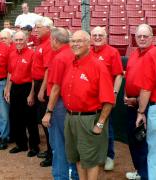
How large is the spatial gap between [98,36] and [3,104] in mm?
2153

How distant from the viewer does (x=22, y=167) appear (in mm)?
5387

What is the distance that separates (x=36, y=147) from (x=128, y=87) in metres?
2.22

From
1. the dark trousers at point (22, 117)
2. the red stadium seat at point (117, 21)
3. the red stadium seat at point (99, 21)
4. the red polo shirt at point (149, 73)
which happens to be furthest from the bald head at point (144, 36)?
the red stadium seat at point (99, 21)

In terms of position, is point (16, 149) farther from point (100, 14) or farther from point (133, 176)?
point (100, 14)

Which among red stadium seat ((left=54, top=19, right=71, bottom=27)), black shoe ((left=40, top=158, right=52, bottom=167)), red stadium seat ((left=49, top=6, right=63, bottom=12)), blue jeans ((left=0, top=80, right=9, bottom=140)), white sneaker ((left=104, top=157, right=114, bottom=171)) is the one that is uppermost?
red stadium seat ((left=49, top=6, right=63, bottom=12))

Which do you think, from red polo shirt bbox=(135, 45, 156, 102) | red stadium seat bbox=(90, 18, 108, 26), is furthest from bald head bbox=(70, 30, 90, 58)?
red stadium seat bbox=(90, 18, 108, 26)

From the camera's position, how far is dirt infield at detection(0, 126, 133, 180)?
502 cm

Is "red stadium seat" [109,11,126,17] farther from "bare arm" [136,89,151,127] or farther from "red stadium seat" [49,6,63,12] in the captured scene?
"bare arm" [136,89,151,127]

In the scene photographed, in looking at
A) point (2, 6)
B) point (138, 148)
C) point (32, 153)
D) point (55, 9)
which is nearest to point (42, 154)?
point (32, 153)

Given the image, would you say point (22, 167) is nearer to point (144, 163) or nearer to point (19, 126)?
point (19, 126)

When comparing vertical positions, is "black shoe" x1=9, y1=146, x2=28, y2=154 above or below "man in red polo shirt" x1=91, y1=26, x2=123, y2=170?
below

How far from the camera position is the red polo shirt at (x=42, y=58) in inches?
202

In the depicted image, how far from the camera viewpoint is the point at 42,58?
17.1 ft

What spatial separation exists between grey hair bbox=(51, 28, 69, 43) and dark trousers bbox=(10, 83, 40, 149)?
144 centimetres
